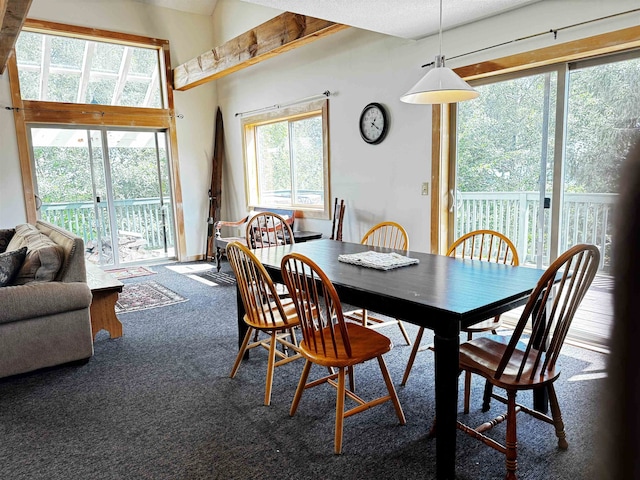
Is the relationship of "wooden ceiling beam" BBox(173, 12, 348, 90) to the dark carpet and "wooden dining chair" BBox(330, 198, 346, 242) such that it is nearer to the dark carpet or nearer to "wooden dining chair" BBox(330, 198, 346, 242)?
"wooden dining chair" BBox(330, 198, 346, 242)

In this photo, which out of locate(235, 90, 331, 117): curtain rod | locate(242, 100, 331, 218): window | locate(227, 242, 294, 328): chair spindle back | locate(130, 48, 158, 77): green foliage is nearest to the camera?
locate(227, 242, 294, 328): chair spindle back

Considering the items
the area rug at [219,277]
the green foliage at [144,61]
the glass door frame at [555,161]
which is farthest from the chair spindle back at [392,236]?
the green foliage at [144,61]

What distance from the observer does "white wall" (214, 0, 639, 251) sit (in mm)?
3109

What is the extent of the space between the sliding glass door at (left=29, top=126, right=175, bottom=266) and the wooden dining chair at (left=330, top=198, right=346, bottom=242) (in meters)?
2.87

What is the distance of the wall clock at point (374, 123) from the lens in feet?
13.8

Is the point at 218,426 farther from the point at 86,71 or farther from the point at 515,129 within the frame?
the point at 86,71

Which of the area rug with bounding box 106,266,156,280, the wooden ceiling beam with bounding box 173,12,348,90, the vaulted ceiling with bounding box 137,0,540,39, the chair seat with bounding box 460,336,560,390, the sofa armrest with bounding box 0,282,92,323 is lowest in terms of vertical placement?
the area rug with bounding box 106,266,156,280

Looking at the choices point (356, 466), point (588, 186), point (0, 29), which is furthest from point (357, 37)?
point (588, 186)

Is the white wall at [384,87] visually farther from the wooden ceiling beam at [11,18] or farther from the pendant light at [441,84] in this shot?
the wooden ceiling beam at [11,18]

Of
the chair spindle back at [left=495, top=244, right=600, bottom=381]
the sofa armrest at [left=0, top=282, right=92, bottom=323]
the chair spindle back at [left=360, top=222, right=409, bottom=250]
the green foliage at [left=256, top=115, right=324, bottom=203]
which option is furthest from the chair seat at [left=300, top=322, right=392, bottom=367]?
the green foliage at [left=256, top=115, right=324, bottom=203]

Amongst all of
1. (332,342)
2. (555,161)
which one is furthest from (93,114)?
(555,161)

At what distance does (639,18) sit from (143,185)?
224 inches

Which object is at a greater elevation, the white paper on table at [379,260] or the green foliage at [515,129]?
the green foliage at [515,129]

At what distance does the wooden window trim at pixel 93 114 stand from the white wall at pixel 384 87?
1545mm
